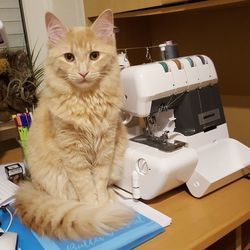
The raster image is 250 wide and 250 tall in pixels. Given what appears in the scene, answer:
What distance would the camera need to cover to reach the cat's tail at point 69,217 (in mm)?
823

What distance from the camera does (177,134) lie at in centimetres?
110

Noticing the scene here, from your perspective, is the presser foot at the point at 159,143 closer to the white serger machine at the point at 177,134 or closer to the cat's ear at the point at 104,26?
the white serger machine at the point at 177,134

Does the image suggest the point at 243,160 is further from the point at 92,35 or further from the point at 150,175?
the point at 92,35

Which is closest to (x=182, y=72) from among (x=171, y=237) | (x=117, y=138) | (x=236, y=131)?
(x=117, y=138)

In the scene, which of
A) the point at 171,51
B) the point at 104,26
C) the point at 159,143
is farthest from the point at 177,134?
the point at 104,26

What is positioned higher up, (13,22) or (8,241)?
(13,22)

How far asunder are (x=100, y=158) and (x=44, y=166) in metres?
0.20

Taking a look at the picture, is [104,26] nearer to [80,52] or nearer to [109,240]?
[80,52]

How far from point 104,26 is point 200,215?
2.09 feet

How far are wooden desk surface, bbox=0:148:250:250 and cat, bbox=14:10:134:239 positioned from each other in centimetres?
13

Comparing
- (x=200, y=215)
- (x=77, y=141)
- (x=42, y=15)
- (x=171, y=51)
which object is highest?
(x=42, y=15)

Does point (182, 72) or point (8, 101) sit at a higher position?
point (182, 72)

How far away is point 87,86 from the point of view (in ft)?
3.01

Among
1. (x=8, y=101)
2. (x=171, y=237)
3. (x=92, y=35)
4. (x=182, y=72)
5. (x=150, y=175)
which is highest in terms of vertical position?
(x=92, y=35)
